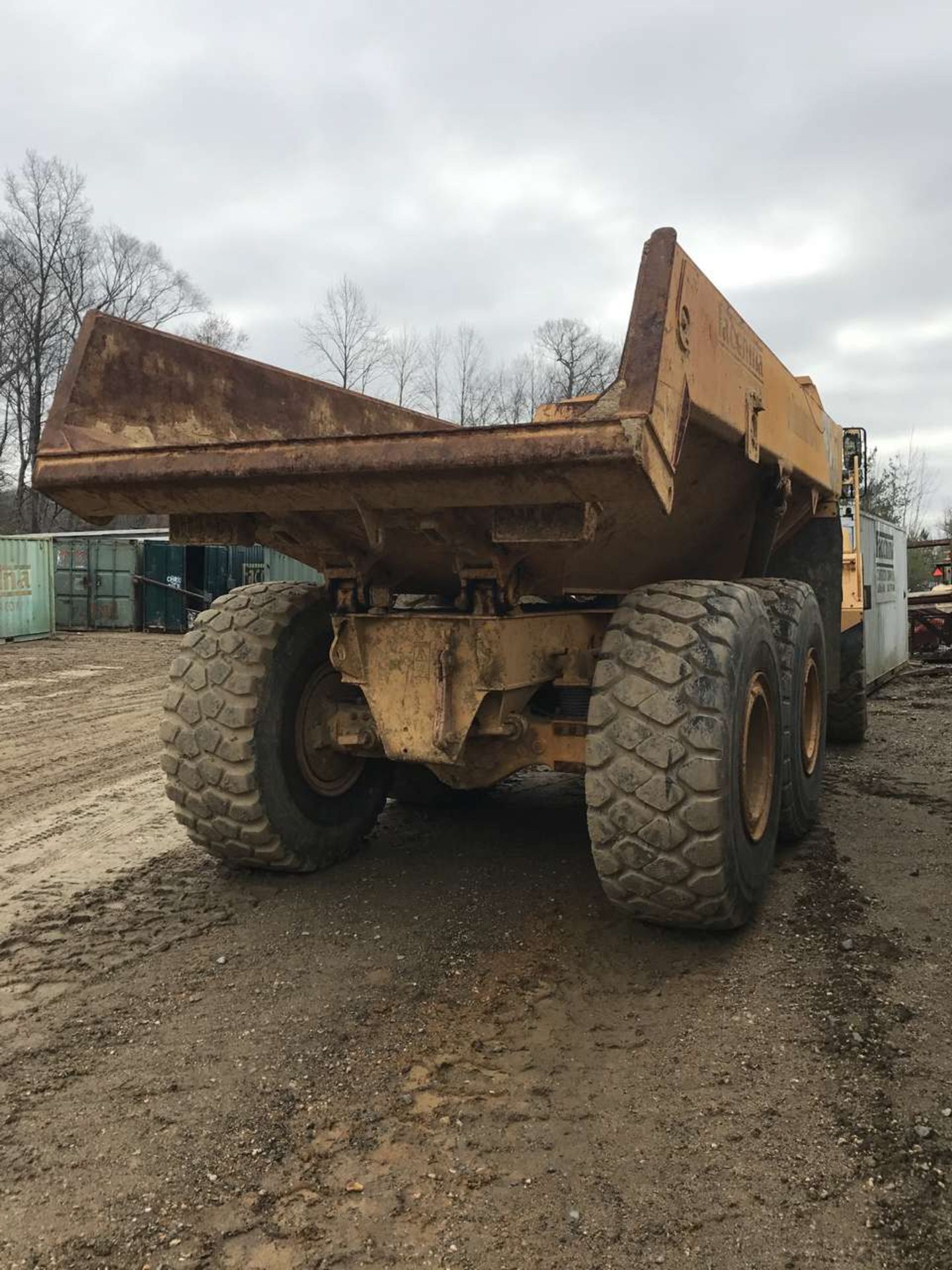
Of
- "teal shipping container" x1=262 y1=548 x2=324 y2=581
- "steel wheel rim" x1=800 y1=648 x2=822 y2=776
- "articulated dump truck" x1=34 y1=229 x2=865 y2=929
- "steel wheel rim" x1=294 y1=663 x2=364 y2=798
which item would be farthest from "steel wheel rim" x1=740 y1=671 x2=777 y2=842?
"teal shipping container" x1=262 y1=548 x2=324 y2=581

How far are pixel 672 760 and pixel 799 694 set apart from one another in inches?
66.9

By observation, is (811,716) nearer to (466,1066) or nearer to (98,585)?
(466,1066)

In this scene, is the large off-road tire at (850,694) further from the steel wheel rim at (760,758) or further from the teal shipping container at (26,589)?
the teal shipping container at (26,589)

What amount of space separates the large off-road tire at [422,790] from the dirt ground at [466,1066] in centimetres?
56

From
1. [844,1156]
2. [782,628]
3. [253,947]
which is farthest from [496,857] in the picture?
[844,1156]

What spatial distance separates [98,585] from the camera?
21125 mm

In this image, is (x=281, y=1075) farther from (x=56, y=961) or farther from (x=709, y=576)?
(x=709, y=576)

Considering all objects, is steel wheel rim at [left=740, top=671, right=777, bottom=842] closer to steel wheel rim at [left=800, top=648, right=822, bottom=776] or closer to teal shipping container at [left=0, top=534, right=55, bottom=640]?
steel wheel rim at [left=800, top=648, right=822, bottom=776]

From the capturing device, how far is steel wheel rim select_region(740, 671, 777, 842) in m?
3.64

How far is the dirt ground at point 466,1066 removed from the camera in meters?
2.03

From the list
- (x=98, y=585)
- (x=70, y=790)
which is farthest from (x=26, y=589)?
(x=70, y=790)

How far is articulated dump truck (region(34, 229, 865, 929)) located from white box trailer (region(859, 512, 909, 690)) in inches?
166

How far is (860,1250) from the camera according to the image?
1932 millimetres

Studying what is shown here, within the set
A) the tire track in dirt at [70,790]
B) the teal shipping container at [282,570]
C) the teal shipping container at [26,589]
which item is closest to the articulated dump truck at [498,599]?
the tire track in dirt at [70,790]
